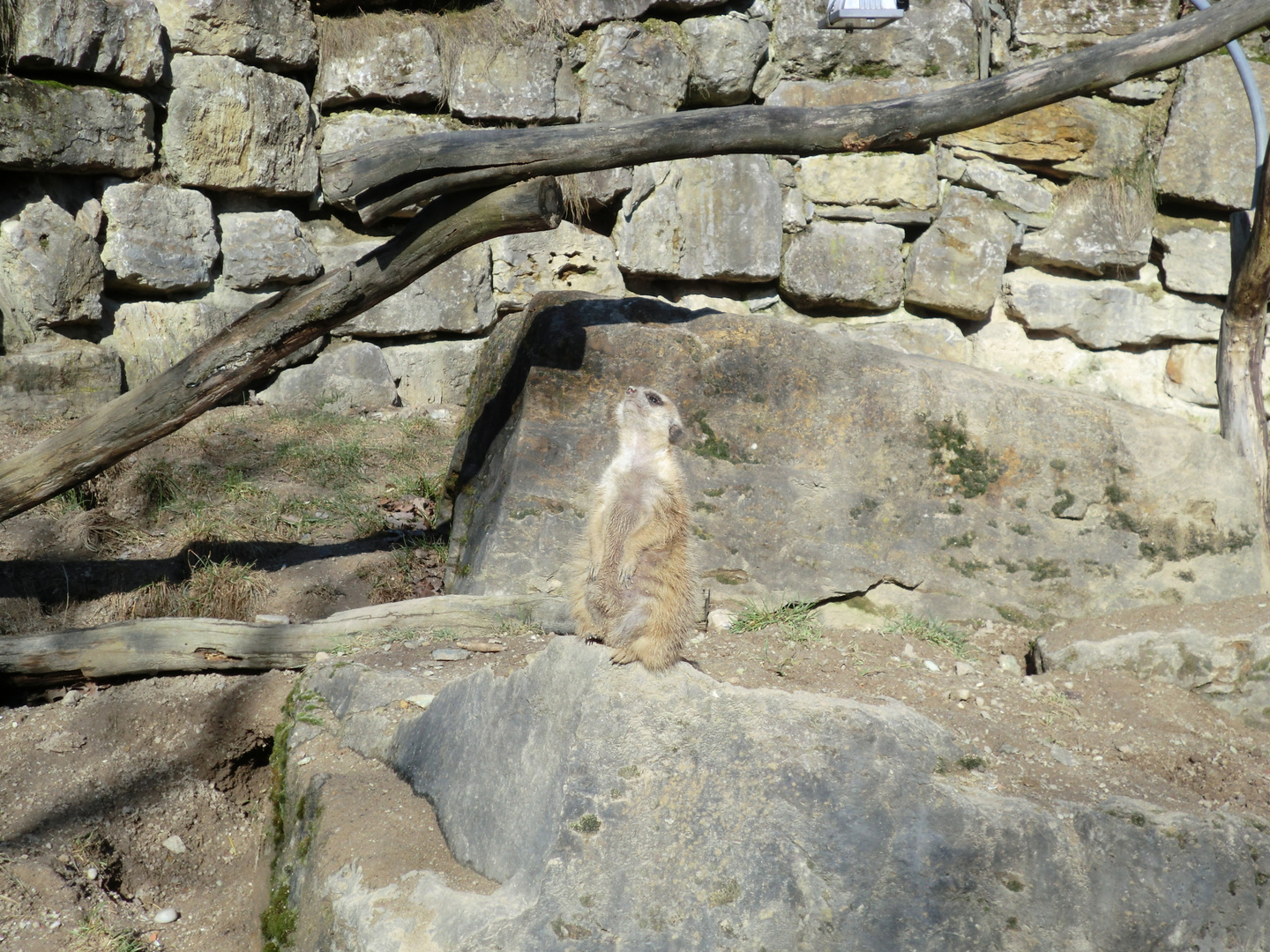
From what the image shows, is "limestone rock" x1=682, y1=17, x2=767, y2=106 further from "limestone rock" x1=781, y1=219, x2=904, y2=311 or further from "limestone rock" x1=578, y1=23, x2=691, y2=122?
"limestone rock" x1=781, y1=219, x2=904, y2=311

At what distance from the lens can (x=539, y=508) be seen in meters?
3.90

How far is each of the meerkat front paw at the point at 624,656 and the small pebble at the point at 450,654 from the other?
3.35 feet

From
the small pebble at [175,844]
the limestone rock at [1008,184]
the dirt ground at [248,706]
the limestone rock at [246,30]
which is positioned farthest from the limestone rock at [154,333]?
the limestone rock at [1008,184]

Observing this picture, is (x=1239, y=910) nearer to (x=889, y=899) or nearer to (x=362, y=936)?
(x=889, y=899)

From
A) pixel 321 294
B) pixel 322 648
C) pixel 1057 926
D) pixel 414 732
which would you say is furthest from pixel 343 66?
pixel 1057 926

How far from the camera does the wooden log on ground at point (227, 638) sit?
343 cm

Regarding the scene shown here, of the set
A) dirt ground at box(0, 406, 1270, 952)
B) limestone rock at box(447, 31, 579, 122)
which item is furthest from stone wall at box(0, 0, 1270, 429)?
dirt ground at box(0, 406, 1270, 952)

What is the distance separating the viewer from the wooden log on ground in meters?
3.43

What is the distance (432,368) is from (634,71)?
2.23 meters

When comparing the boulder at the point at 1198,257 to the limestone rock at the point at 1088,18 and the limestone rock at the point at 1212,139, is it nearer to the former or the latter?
the limestone rock at the point at 1212,139

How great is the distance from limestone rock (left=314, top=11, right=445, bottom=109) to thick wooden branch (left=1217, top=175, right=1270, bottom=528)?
4476 millimetres

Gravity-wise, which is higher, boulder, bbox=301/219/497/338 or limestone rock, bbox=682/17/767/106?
limestone rock, bbox=682/17/767/106

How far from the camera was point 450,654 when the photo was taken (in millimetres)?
3492

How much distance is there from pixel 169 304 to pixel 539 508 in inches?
116
